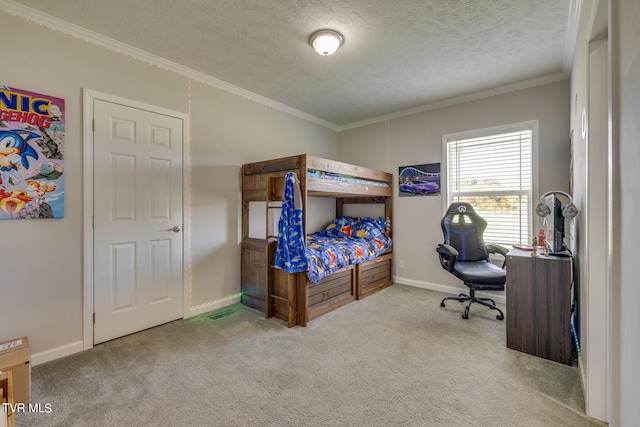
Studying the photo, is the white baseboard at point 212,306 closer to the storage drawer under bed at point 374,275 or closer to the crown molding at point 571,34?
the storage drawer under bed at point 374,275

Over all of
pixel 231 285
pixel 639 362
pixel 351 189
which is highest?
pixel 351 189

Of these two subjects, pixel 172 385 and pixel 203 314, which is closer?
pixel 172 385

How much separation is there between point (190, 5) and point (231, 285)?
2745 millimetres

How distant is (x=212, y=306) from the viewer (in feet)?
10.8

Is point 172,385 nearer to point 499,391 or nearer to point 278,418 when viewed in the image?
point 278,418

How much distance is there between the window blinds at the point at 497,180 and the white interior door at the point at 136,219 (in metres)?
3.42

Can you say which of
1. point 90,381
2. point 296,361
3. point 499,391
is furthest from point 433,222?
point 90,381

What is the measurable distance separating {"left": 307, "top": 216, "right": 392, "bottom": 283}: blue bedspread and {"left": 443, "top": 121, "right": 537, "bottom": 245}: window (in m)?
1.08

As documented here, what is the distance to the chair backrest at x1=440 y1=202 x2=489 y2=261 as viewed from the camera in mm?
3395

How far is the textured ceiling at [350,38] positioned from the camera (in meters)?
2.12

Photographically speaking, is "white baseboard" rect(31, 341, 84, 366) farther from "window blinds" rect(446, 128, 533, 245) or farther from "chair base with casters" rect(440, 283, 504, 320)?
"window blinds" rect(446, 128, 533, 245)

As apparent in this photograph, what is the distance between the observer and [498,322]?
293 cm

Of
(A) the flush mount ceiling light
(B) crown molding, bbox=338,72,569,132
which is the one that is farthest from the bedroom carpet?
(B) crown molding, bbox=338,72,569,132

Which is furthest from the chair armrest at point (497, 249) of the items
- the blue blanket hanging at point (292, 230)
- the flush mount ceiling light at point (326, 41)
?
the flush mount ceiling light at point (326, 41)
